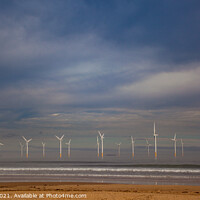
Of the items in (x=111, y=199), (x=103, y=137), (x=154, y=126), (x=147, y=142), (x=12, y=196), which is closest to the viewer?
(x=111, y=199)

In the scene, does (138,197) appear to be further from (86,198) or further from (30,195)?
(30,195)

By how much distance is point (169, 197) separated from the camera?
878 inches

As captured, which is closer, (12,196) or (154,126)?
(12,196)

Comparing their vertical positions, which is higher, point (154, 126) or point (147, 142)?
point (154, 126)

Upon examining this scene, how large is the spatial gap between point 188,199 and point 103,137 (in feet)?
442

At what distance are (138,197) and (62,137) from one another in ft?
462

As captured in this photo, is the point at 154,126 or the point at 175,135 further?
the point at 175,135

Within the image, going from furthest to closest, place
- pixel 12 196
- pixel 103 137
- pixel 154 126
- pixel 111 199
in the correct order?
pixel 103 137, pixel 154 126, pixel 12 196, pixel 111 199

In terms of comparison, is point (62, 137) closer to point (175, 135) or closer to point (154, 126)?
point (154, 126)

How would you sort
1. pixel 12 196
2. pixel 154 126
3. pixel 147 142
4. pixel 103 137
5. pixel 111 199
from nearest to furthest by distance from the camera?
pixel 111 199 → pixel 12 196 → pixel 154 126 → pixel 103 137 → pixel 147 142

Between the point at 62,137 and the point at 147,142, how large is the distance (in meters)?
70.9

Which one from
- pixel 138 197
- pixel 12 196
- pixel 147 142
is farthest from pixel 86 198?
pixel 147 142

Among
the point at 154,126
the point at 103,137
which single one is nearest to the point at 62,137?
the point at 103,137

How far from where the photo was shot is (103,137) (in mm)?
155125
